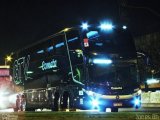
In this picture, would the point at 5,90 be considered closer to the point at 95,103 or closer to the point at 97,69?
the point at 95,103

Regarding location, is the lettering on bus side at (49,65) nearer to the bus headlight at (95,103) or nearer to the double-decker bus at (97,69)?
the double-decker bus at (97,69)

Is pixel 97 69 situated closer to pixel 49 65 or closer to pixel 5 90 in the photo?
pixel 49 65

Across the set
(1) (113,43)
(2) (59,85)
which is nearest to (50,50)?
(2) (59,85)

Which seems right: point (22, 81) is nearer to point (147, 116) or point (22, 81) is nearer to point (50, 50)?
point (50, 50)

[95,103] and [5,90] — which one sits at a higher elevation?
[5,90]

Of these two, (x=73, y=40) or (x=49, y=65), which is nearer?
(x=73, y=40)

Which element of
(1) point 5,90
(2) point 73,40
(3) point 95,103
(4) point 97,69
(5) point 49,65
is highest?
(2) point 73,40

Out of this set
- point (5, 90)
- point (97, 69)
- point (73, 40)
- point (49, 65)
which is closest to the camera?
point (97, 69)

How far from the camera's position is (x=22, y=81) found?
3116cm

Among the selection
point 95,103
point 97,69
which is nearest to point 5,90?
point 95,103

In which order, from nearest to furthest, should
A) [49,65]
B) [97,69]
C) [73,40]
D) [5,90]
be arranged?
1. [97,69]
2. [73,40]
3. [49,65]
4. [5,90]

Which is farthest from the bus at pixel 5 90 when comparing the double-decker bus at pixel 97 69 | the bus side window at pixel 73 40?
the bus side window at pixel 73 40

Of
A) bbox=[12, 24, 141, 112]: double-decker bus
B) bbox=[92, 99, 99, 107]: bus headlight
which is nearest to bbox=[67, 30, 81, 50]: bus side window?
bbox=[12, 24, 141, 112]: double-decker bus

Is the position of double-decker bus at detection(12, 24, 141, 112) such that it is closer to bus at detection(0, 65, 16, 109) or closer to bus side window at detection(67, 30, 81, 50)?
bus side window at detection(67, 30, 81, 50)
